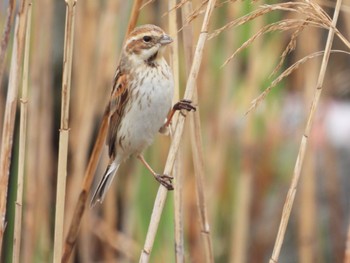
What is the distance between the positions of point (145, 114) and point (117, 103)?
12 centimetres

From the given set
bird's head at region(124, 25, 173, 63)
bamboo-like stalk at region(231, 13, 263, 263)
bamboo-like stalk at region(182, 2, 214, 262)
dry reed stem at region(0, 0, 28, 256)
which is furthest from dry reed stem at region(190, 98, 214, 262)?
bamboo-like stalk at region(231, 13, 263, 263)

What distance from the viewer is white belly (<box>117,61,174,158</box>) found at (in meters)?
2.09

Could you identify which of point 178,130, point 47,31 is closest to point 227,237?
point 47,31

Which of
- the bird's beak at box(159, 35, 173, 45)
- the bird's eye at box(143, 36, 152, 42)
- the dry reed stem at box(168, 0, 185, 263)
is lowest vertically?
the dry reed stem at box(168, 0, 185, 263)

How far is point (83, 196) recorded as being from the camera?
1.90m

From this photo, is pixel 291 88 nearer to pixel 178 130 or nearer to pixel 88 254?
pixel 88 254

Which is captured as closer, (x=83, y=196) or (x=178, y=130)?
(x=178, y=130)

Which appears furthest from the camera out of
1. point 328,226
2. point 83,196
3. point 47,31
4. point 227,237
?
point 328,226

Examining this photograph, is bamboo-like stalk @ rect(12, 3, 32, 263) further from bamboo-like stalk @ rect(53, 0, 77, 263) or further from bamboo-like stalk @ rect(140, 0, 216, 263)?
bamboo-like stalk @ rect(140, 0, 216, 263)

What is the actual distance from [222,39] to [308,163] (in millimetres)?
540

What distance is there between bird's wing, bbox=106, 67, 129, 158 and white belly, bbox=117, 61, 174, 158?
2 centimetres

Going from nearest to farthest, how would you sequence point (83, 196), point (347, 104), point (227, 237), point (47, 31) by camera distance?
1. point (83, 196)
2. point (47, 31)
3. point (227, 237)
4. point (347, 104)

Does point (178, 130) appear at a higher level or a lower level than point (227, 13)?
lower

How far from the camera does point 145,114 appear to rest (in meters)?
2.19
